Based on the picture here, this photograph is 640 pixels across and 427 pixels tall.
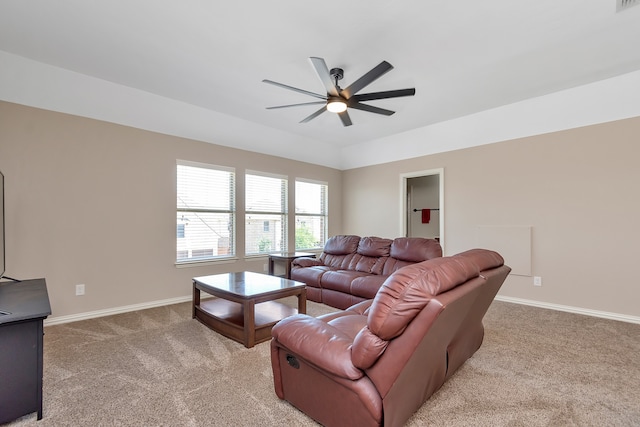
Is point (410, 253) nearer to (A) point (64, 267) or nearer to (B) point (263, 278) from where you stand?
(B) point (263, 278)

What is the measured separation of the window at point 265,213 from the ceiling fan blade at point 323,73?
9.36 feet

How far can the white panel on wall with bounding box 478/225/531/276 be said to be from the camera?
427 centimetres

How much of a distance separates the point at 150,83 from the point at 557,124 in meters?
5.41

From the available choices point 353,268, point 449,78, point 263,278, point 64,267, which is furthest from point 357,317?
point 64,267

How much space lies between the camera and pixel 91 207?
367 cm

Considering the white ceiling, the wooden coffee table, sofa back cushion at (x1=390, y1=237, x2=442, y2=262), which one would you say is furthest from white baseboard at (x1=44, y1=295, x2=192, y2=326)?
sofa back cushion at (x1=390, y1=237, x2=442, y2=262)

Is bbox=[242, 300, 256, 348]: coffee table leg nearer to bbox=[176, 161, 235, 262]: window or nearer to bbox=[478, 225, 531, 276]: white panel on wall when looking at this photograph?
bbox=[176, 161, 235, 262]: window

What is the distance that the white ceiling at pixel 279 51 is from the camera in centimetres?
243

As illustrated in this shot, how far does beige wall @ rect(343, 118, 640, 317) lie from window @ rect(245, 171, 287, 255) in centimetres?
304

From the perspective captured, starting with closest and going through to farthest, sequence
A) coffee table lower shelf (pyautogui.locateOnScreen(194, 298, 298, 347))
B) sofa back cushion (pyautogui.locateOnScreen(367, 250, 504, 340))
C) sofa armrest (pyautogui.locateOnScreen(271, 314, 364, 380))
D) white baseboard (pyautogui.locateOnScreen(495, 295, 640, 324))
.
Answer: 1. sofa back cushion (pyautogui.locateOnScreen(367, 250, 504, 340))
2. sofa armrest (pyautogui.locateOnScreen(271, 314, 364, 380))
3. coffee table lower shelf (pyautogui.locateOnScreen(194, 298, 298, 347))
4. white baseboard (pyautogui.locateOnScreen(495, 295, 640, 324))

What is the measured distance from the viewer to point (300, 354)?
1659mm

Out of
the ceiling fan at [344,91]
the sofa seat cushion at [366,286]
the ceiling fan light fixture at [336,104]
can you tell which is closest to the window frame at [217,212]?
the ceiling fan at [344,91]

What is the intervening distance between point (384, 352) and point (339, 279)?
104 inches

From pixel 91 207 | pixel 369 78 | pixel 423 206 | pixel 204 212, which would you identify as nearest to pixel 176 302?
pixel 204 212
